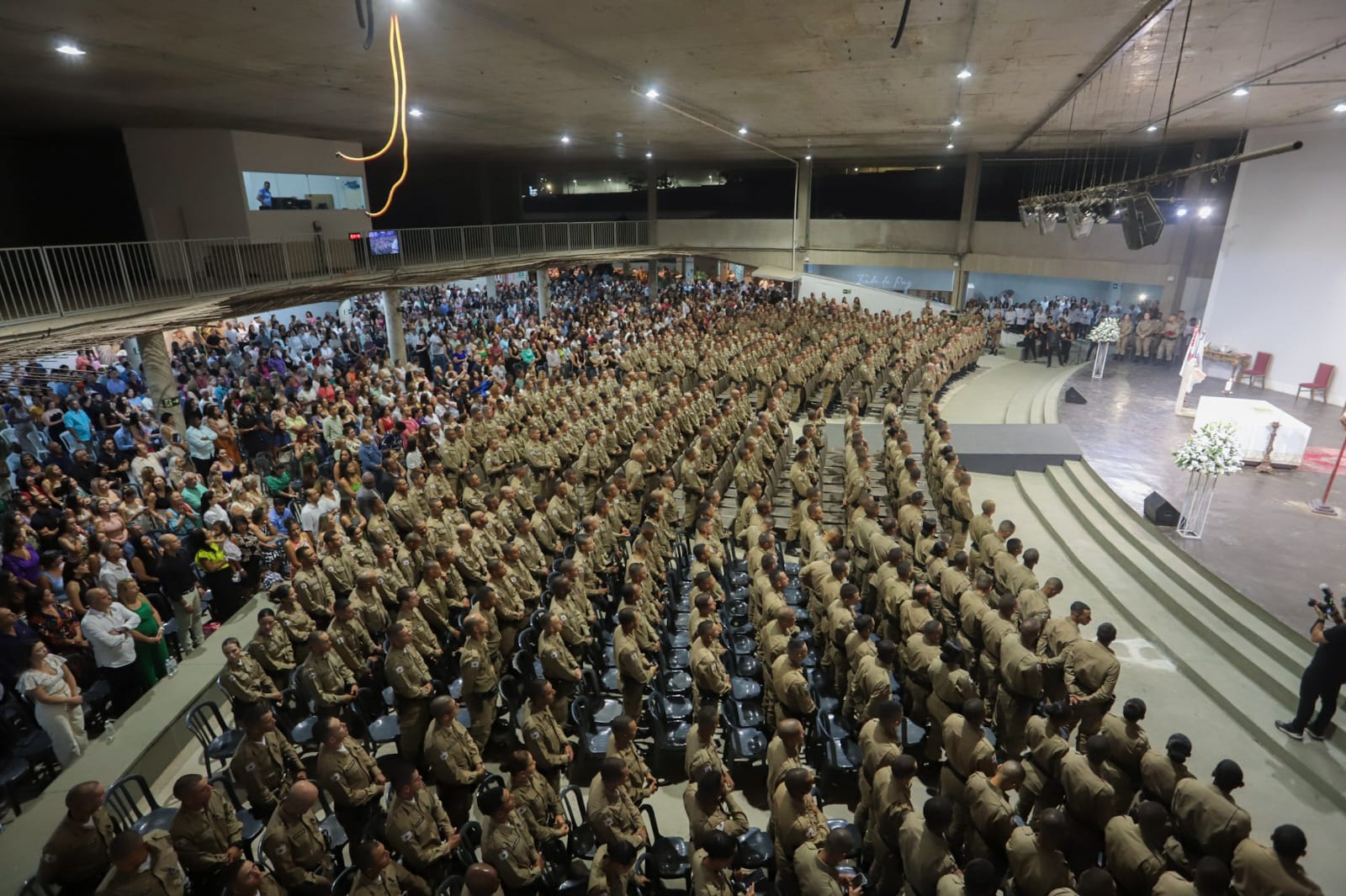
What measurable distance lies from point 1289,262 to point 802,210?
15.2 meters

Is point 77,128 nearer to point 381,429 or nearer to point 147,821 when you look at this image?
point 381,429

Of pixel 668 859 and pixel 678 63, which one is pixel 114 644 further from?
pixel 678 63

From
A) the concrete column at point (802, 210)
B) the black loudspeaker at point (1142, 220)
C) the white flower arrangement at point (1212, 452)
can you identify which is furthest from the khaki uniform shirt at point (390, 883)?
the concrete column at point (802, 210)

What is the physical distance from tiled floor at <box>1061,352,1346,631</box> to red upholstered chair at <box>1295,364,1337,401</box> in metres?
0.23

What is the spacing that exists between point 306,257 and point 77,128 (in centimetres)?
435

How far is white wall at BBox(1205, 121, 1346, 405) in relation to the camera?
40.8 ft

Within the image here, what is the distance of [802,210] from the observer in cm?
2583

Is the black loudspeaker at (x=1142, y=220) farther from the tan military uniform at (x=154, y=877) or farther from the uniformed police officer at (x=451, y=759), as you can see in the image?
the tan military uniform at (x=154, y=877)

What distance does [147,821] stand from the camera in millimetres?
3920

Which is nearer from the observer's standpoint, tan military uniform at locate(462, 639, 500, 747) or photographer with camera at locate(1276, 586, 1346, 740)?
photographer with camera at locate(1276, 586, 1346, 740)

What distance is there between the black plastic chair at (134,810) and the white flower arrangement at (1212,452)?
9.28 meters

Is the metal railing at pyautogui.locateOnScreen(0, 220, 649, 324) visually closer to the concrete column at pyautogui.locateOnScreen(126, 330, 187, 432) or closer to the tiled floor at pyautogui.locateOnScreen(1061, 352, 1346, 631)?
the concrete column at pyautogui.locateOnScreen(126, 330, 187, 432)

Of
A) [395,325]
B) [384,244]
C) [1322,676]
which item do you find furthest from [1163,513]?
[384,244]

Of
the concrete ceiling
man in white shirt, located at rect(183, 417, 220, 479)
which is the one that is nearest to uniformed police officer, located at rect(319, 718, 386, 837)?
the concrete ceiling
